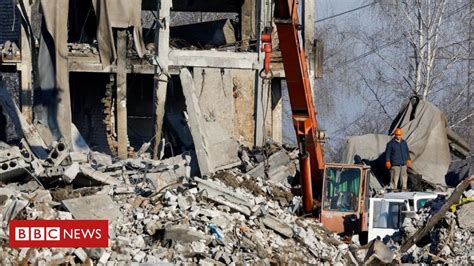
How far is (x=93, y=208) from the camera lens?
16234 millimetres

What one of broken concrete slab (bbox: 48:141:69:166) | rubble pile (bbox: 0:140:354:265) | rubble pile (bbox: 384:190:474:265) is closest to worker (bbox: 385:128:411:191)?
rubble pile (bbox: 0:140:354:265)

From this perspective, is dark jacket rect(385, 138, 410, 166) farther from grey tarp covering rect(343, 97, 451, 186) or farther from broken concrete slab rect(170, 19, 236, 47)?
broken concrete slab rect(170, 19, 236, 47)

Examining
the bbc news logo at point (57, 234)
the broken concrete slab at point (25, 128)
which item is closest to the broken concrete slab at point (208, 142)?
the broken concrete slab at point (25, 128)

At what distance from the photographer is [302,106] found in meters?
18.8

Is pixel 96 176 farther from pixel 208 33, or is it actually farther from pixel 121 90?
pixel 208 33

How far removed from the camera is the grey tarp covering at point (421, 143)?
78.2 ft

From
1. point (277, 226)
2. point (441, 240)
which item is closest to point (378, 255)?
point (441, 240)

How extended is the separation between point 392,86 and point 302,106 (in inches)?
816

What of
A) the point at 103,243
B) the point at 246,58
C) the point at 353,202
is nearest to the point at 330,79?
the point at 246,58

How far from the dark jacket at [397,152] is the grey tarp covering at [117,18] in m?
7.56

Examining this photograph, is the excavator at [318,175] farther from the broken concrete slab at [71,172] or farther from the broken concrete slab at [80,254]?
the broken concrete slab at [80,254]

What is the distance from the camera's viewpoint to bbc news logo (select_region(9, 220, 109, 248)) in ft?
47.7

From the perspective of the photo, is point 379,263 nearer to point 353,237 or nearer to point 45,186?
point 353,237

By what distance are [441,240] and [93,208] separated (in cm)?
543
